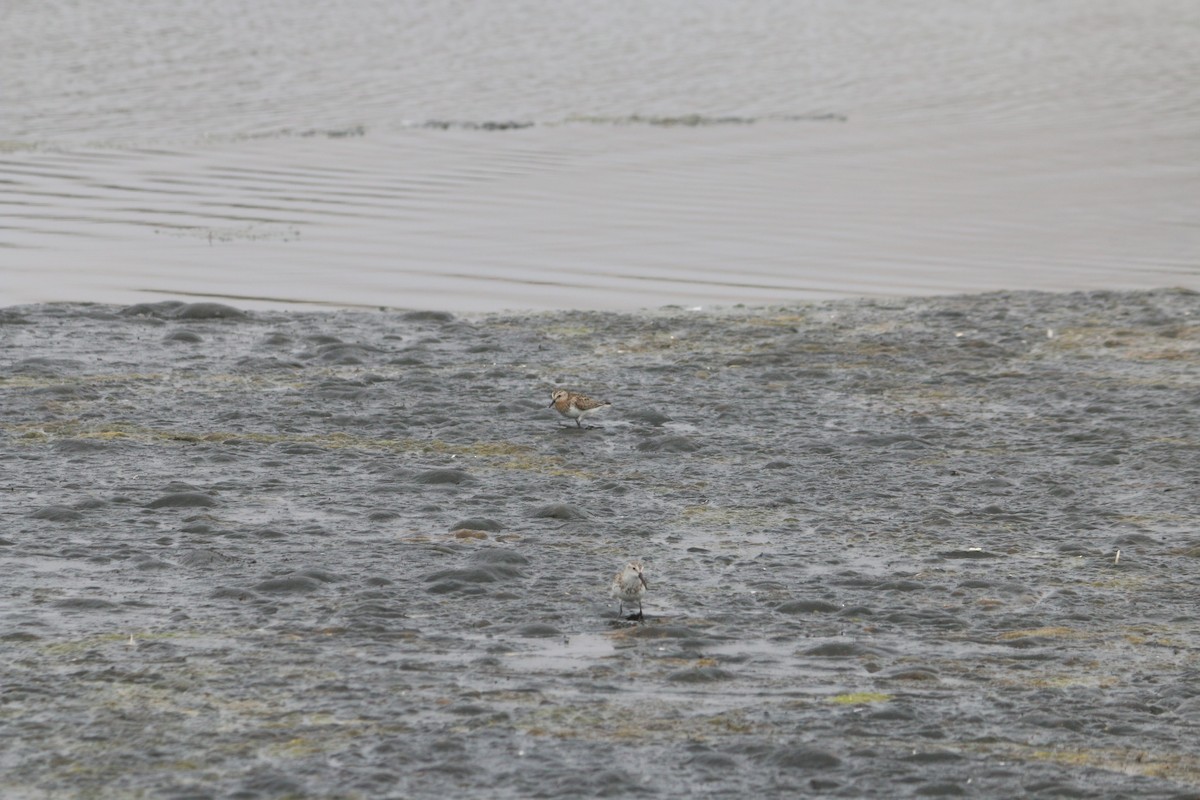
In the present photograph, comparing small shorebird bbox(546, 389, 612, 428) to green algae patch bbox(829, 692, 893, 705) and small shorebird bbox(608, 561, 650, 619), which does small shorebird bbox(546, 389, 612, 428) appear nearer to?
small shorebird bbox(608, 561, 650, 619)

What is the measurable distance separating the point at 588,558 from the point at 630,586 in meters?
0.99

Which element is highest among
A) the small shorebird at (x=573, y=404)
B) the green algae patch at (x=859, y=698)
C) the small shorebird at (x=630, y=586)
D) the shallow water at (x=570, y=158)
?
the shallow water at (x=570, y=158)

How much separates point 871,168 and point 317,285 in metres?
9.81

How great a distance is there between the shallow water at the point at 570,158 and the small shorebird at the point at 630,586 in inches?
290

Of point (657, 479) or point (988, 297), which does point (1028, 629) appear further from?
point (988, 297)

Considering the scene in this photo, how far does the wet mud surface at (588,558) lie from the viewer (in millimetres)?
6297

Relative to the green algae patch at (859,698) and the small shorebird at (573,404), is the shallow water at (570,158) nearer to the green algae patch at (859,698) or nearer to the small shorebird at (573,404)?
the small shorebird at (573,404)

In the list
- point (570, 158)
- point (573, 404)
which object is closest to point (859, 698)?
point (573, 404)

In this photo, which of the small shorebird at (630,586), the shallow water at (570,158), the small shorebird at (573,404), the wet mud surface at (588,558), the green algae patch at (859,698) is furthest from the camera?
the shallow water at (570,158)

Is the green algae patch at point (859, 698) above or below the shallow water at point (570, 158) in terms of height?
below

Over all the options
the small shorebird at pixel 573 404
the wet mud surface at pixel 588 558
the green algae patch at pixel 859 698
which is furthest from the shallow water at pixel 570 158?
the green algae patch at pixel 859 698

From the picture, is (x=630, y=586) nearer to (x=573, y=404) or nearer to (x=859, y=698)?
(x=859, y=698)

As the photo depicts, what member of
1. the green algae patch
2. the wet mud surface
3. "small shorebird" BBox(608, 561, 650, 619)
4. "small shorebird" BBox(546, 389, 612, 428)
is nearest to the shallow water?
the wet mud surface

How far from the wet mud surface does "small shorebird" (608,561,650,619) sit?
111 mm
